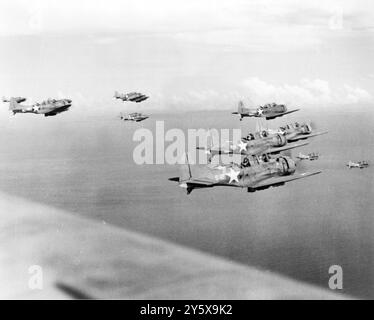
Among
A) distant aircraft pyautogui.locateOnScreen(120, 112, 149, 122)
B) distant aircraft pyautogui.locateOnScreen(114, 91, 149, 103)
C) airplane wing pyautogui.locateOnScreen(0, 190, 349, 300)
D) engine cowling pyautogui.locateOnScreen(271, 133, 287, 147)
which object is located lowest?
airplane wing pyautogui.locateOnScreen(0, 190, 349, 300)

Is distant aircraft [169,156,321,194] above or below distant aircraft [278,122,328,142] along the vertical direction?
below

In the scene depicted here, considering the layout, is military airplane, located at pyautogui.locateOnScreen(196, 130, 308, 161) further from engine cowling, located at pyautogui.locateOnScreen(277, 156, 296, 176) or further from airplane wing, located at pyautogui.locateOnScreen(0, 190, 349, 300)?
airplane wing, located at pyautogui.locateOnScreen(0, 190, 349, 300)

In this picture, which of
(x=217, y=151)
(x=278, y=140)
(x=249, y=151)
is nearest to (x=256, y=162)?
(x=249, y=151)

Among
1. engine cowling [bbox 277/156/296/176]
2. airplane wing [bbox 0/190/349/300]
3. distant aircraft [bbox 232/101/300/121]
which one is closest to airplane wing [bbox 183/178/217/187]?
engine cowling [bbox 277/156/296/176]

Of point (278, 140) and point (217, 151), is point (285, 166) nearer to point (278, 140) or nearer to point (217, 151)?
point (278, 140)

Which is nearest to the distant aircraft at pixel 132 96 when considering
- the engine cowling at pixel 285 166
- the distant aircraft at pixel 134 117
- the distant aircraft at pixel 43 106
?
the distant aircraft at pixel 134 117
